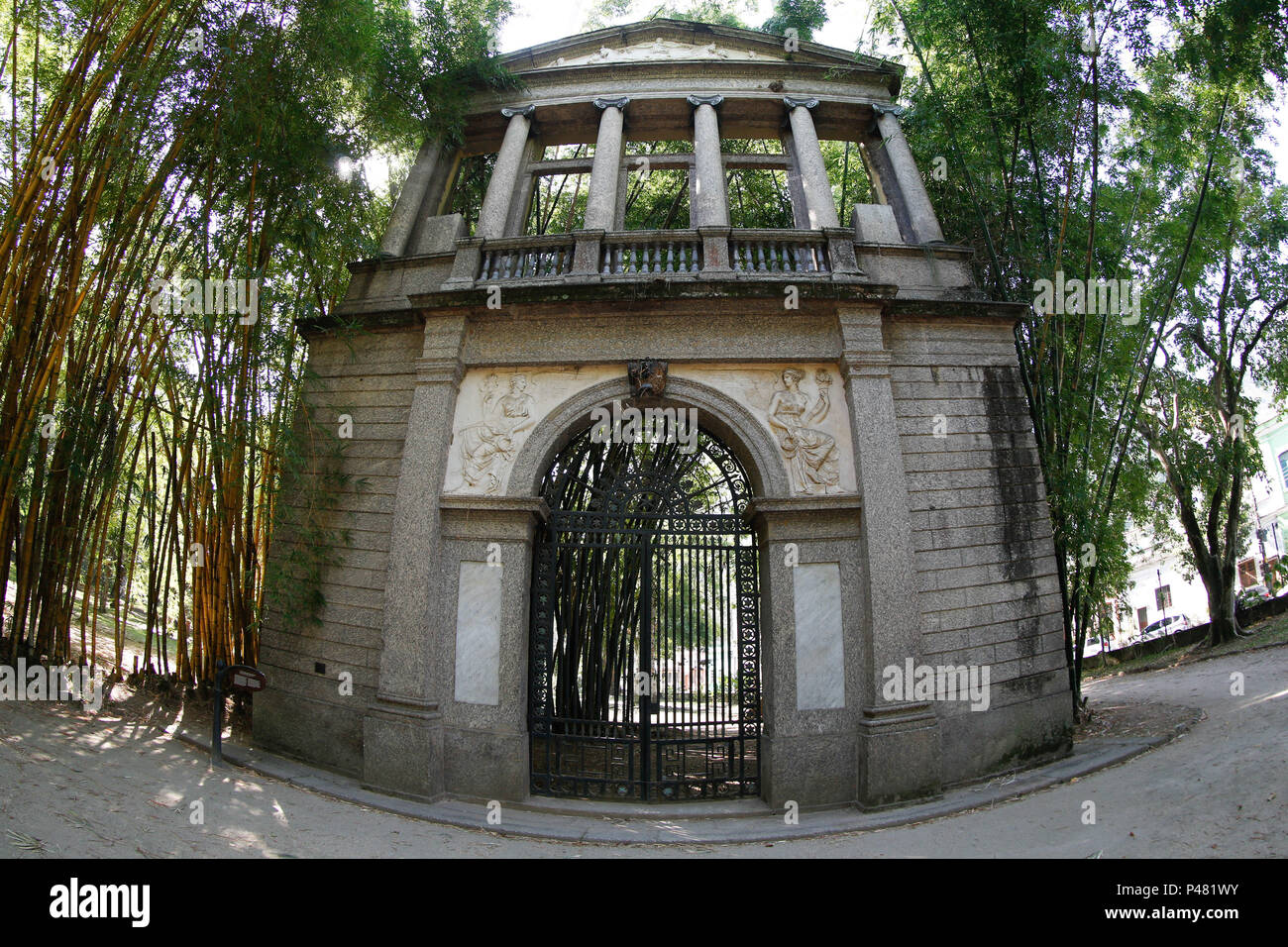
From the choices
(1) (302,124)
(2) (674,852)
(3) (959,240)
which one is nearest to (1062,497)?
(3) (959,240)

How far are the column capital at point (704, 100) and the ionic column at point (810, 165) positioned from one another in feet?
3.00

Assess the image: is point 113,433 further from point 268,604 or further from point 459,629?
point 459,629

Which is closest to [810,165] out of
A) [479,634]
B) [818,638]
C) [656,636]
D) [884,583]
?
[884,583]

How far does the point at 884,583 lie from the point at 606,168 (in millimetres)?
6017

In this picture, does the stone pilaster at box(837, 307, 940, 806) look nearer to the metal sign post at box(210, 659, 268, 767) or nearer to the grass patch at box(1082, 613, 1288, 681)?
the metal sign post at box(210, 659, 268, 767)

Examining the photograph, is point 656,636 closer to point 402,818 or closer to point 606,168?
point 402,818

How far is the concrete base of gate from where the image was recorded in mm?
5230

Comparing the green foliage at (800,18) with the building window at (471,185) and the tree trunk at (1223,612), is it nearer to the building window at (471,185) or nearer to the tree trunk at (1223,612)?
the building window at (471,185)

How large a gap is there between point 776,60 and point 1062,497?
7.01 meters

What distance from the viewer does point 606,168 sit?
8117 millimetres

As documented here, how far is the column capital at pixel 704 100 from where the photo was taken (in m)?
8.67

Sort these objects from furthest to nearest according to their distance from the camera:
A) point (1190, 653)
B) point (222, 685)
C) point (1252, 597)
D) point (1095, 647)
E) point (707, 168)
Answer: point (1095, 647) < point (1252, 597) < point (1190, 653) < point (707, 168) < point (222, 685)

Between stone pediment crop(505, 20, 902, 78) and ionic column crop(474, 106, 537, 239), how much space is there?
2.95 feet

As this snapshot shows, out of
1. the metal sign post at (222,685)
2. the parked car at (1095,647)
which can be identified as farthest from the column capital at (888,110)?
the parked car at (1095,647)
